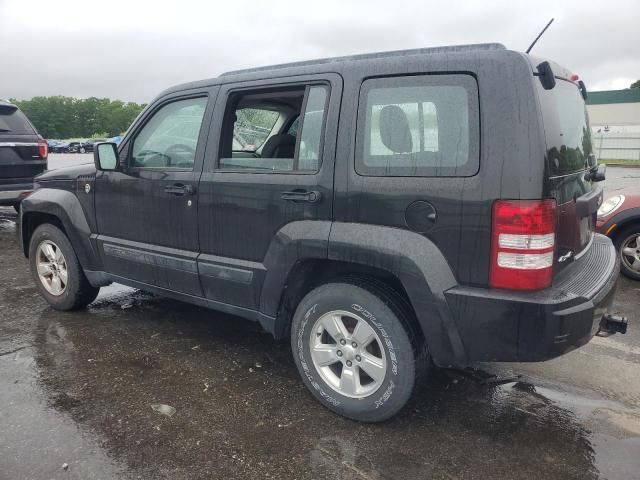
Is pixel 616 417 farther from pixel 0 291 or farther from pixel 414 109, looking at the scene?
pixel 0 291

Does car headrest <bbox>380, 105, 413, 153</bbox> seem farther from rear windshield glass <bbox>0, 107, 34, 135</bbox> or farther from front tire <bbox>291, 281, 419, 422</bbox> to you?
rear windshield glass <bbox>0, 107, 34, 135</bbox>

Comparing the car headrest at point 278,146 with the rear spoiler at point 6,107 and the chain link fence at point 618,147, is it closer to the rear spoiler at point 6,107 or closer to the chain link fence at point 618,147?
the rear spoiler at point 6,107

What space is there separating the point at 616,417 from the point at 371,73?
2.31m

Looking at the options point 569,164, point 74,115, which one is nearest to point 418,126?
point 569,164

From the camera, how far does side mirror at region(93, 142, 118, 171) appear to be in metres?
3.86

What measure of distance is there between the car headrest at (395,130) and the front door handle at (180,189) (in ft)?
4.46

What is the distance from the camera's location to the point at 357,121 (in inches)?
110

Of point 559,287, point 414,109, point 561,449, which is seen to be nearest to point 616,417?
point 561,449

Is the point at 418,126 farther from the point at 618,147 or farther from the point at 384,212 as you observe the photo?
the point at 618,147

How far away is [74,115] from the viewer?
354 ft

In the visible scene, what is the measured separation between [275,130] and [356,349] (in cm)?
174

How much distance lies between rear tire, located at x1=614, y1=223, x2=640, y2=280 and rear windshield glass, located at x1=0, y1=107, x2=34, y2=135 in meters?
8.43

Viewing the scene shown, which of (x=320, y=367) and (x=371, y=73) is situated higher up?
(x=371, y=73)

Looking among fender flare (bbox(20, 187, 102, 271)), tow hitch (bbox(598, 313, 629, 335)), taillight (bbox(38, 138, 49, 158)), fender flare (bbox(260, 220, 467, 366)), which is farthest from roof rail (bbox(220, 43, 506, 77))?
taillight (bbox(38, 138, 49, 158))
